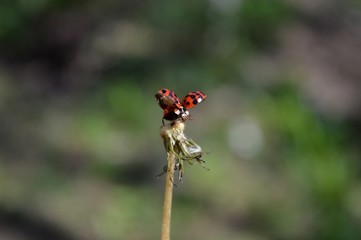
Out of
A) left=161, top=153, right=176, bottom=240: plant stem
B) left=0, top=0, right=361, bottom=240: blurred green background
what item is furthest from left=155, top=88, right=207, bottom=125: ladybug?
left=0, top=0, right=361, bottom=240: blurred green background

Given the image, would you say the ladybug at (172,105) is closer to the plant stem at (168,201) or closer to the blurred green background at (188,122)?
the plant stem at (168,201)

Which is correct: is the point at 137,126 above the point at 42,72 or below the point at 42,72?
below

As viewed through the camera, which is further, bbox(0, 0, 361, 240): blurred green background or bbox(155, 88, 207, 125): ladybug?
bbox(0, 0, 361, 240): blurred green background

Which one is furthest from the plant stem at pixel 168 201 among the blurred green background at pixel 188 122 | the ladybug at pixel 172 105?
the blurred green background at pixel 188 122

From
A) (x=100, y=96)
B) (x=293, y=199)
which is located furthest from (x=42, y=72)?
(x=293, y=199)

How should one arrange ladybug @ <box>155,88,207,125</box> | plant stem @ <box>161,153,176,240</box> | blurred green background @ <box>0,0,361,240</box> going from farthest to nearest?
1. blurred green background @ <box>0,0,361,240</box>
2. ladybug @ <box>155,88,207,125</box>
3. plant stem @ <box>161,153,176,240</box>

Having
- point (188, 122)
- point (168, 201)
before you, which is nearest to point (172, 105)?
point (168, 201)

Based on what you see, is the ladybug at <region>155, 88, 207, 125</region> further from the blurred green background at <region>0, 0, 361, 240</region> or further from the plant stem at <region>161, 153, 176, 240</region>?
the blurred green background at <region>0, 0, 361, 240</region>

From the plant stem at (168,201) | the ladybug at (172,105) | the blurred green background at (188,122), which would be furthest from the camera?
the blurred green background at (188,122)

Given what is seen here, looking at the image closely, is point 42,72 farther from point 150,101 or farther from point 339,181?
point 339,181
